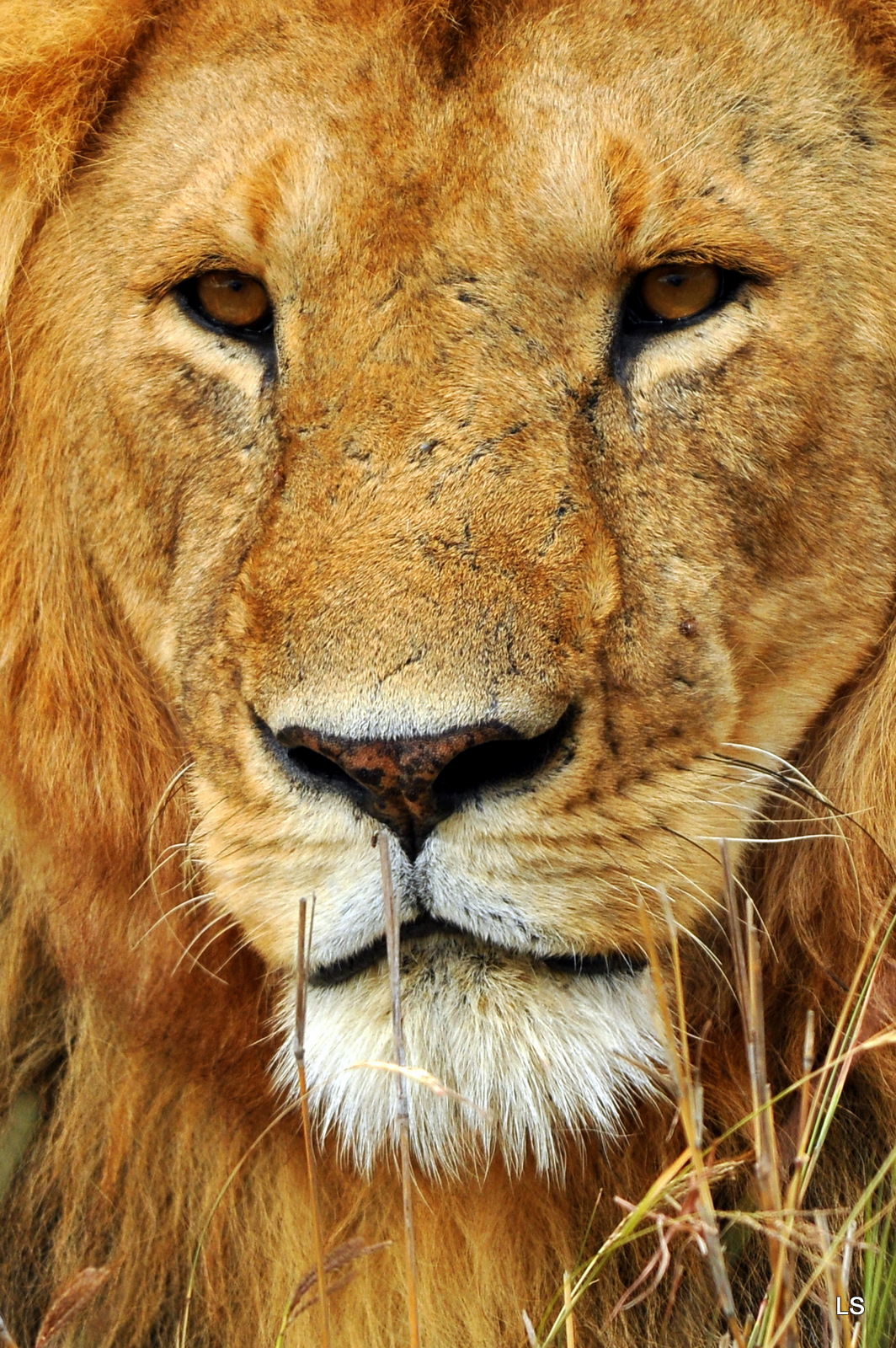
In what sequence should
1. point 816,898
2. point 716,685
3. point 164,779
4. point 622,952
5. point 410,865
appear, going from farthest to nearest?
point 164,779 → point 816,898 → point 716,685 → point 622,952 → point 410,865

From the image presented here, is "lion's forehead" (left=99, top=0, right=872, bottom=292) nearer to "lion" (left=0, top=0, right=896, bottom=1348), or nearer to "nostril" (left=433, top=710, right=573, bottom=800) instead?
"lion" (left=0, top=0, right=896, bottom=1348)

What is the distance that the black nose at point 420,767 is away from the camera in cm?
158

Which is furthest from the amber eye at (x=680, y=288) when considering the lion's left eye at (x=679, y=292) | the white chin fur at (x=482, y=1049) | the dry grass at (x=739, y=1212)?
the white chin fur at (x=482, y=1049)

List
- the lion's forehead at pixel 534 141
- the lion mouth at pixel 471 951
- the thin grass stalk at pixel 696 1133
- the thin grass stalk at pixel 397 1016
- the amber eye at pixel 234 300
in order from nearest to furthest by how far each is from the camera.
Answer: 1. the thin grass stalk at pixel 696 1133
2. the thin grass stalk at pixel 397 1016
3. the lion mouth at pixel 471 951
4. the lion's forehead at pixel 534 141
5. the amber eye at pixel 234 300

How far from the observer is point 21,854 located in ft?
7.66

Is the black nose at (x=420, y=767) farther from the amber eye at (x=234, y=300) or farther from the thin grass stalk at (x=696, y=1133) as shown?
the amber eye at (x=234, y=300)

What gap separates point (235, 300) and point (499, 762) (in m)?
0.81

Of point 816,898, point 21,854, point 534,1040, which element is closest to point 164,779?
point 21,854

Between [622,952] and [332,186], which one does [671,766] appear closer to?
[622,952]

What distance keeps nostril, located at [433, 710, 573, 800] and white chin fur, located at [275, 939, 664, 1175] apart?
19cm

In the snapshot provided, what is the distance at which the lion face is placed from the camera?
5.58ft

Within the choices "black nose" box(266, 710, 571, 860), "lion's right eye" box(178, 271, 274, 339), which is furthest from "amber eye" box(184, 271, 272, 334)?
"black nose" box(266, 710, 571, 860)

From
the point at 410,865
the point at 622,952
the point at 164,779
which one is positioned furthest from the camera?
the point at 164,779

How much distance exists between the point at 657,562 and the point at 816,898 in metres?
0.52
